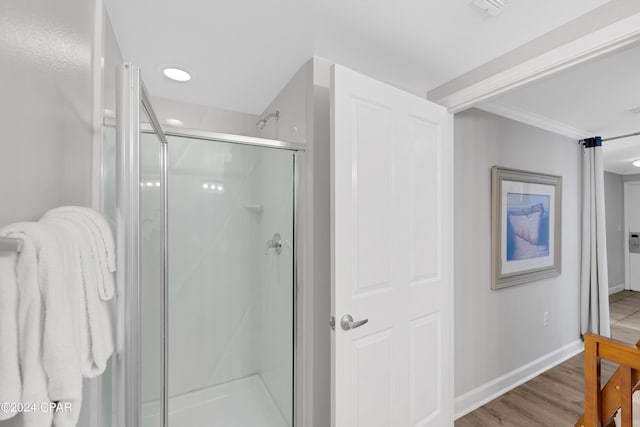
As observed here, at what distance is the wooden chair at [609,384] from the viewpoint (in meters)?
1.09

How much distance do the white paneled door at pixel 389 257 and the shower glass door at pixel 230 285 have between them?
1.76 ft

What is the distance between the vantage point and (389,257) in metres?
1.39

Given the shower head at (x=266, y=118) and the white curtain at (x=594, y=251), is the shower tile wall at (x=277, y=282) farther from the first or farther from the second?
the white curtain at (x=594, y=251)

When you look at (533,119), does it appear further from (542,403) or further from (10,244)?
(10,244)

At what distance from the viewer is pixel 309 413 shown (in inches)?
56.5

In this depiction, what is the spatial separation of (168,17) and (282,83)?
747 millimetres

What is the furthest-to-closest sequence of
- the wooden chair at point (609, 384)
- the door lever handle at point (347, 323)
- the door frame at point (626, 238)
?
the door frame at point (626, 238) < the door lever handle at point (347, 323) < the wooden chair at point (609, 384)

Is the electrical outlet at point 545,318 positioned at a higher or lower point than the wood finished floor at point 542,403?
higher

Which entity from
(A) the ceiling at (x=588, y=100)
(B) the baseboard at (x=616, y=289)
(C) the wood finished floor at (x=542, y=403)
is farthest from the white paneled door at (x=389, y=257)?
(B) the baseboard at (x=616, y=289)

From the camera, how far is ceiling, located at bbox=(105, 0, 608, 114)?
117cm

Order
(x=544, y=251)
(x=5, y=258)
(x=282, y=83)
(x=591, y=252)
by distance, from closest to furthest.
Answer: (x=5, y=258), (x=282, y=83), (x=544, y=251), (x=591, y=252)

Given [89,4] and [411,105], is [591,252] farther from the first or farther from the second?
[89,4]

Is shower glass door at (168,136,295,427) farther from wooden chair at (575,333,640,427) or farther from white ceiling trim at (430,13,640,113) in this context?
wooden chair at (575,333,640,427)

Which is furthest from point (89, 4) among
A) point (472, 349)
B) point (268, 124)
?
point (472, 349)
